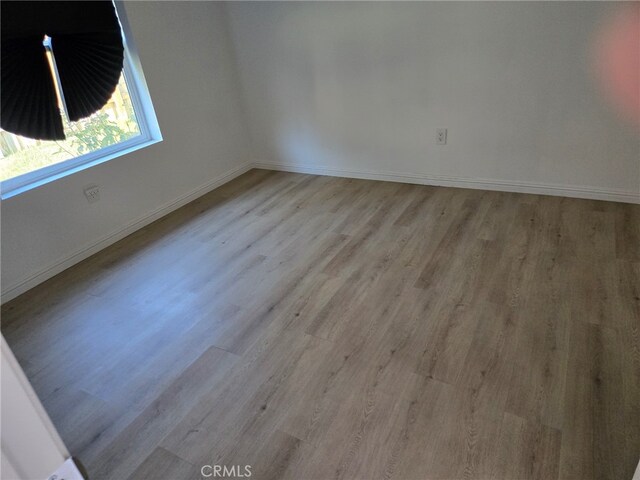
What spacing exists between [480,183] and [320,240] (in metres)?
1.36

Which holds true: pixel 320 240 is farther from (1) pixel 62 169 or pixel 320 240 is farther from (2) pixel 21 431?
(2) pixel 21 431

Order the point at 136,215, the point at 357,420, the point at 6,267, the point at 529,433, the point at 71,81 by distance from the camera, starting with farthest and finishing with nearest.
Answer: the point at 136,215
the point at 6,267
the point at 357,420
the point at 529,433
the point at 71,81

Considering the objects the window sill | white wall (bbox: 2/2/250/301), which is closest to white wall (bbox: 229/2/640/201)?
white wall (bbox: 2/2/250/301)

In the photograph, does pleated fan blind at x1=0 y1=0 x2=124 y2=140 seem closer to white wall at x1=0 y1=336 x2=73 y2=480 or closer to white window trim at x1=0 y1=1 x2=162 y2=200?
white wall at x1=0 y1=336 x2=73 y2=480

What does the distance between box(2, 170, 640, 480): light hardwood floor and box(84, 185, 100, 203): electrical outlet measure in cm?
35

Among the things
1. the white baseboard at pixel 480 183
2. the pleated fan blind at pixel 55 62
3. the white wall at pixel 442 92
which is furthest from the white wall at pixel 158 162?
the pleated fan blind at pixel 55 62

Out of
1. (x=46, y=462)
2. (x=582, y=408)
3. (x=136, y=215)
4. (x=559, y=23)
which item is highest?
(x=559, y=23)

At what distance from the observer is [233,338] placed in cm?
183

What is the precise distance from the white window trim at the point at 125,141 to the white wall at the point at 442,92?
39.6 inches

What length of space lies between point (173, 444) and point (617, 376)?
1.62 metres

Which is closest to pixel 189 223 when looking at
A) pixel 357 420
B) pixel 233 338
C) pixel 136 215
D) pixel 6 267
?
pixel 136 215

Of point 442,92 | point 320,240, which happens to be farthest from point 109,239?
point 442,92

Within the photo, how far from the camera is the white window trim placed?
2301mm

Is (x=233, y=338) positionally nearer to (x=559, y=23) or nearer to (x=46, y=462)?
(x=46, y=462)
